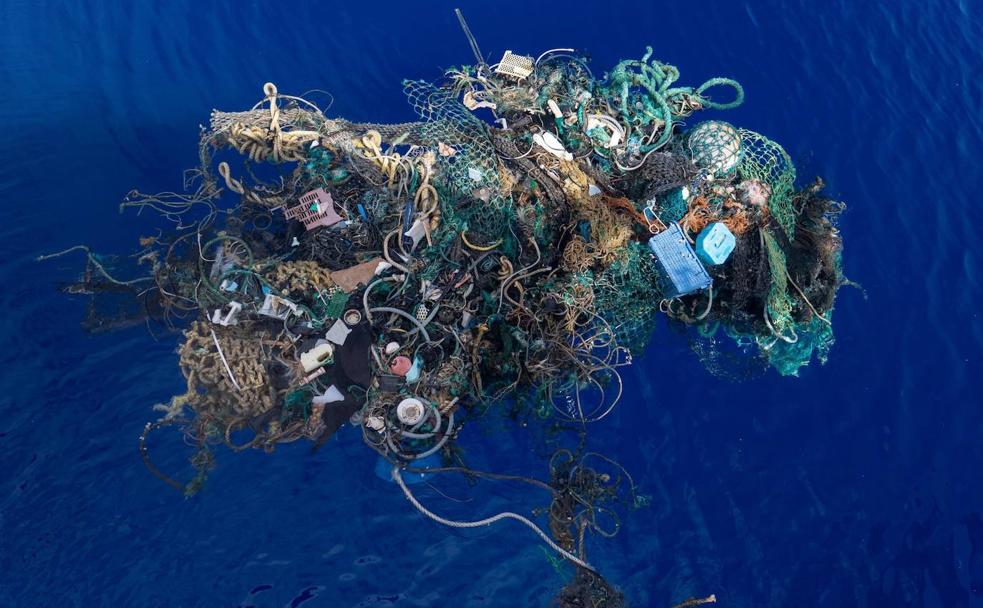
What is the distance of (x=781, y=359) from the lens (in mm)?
5324

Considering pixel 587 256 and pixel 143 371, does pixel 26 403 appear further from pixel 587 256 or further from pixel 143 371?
pixel 587 256

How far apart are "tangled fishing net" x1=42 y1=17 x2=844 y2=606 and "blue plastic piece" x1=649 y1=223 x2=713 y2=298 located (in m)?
0.02

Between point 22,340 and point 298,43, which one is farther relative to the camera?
point 298,43

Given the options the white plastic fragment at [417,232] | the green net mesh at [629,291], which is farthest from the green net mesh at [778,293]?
the white plastic fragment at [417,232]

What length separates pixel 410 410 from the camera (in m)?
4.75

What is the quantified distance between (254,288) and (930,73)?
8.09m

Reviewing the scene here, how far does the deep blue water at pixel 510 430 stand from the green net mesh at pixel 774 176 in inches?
30.5

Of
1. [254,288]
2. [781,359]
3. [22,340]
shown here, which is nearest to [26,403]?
[22,340]

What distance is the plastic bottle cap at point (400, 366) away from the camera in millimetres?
4785

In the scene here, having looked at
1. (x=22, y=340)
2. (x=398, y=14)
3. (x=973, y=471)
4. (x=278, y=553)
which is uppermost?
(x=398, y=14)

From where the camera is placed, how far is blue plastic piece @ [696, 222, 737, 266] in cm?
484

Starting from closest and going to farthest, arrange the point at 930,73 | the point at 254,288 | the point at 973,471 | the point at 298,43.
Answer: the point at 254,288 < the point at 973,471 < the point at 298,43 < the point at 930,73

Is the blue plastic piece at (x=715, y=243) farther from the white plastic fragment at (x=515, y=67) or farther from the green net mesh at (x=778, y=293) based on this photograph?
the white plastic fragment at (x=515, y=67)

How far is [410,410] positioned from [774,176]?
11.9 ft
